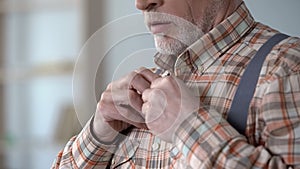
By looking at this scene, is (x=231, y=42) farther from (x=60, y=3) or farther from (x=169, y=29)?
(x=60, y=3)

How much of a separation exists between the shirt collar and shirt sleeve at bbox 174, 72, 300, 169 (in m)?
0.16

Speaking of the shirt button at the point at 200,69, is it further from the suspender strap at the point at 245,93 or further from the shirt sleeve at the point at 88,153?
the shirt sleeve at the point at 88,153

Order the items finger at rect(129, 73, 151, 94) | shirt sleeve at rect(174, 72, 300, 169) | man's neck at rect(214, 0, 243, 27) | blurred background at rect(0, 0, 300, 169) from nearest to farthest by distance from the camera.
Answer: shirt sleeve at rect(174, 72, 300, 169) → finger at rect(129, 73, 151, 94) → man's neck at rect(214, 0, 243, 27) → blurred background at rect(0, 0, 300, 169)

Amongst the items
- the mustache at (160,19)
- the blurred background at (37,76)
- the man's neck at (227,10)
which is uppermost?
the mustache at (160,19)

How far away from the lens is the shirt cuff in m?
1.08

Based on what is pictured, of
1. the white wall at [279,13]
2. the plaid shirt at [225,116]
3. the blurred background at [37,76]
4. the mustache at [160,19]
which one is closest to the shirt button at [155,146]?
the plaid shirt at [225,116]

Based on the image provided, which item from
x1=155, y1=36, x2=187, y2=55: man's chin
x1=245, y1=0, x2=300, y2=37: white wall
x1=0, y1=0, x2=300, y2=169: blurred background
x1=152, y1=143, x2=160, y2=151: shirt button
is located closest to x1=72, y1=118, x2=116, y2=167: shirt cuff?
x1=152, y1=143, x2=160, y2=151: shirt button

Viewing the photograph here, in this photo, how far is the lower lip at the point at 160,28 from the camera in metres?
0.99

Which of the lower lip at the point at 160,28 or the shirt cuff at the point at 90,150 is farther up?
the lower lip at the point at 160,28

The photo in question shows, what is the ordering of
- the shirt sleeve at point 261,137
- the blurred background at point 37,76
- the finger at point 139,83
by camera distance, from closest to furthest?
the shirt sleeve at point 261,137
the finger at point 139,83
the blurred background at point 37,76

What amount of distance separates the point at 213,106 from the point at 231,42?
0.14 m

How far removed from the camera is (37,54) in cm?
258

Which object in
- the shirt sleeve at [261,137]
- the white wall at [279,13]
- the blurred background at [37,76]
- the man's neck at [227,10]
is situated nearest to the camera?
the shirt sleeve at [261,137]

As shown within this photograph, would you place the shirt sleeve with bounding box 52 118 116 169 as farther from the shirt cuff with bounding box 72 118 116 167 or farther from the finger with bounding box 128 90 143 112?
the finger with bounding box 128 90 143 112
